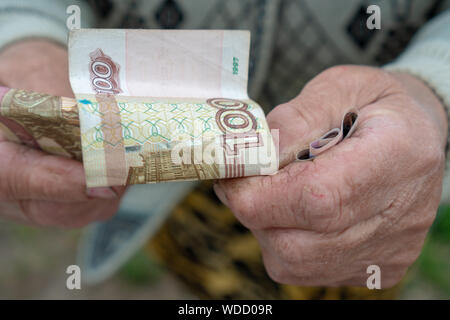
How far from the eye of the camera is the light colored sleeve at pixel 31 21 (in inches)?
39.9

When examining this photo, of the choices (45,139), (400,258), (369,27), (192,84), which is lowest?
(400,258)

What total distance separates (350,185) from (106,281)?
2091 mm

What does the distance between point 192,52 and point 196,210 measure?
0.81 m

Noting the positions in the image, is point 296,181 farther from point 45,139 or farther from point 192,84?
point 45,139

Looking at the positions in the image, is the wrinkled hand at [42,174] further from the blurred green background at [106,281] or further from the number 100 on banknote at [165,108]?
the blurred green background at [106,281]

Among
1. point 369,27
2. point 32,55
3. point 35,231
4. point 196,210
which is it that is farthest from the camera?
point 35,231

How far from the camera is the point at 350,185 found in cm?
72

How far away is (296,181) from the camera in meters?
0.73

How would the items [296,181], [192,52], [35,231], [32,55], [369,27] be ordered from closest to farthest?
[296,181] < [192,52] < [32,55] < [369,27] < [35,231]

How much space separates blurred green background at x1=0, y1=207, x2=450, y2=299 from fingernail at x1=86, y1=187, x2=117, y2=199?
1.49 metres

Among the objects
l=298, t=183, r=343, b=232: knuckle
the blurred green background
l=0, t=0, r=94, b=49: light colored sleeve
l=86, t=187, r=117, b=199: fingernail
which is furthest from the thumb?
the blurred green background

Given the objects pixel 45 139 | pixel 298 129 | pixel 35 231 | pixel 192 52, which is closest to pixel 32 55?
pixel 45 139

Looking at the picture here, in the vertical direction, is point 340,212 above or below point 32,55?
Result: below

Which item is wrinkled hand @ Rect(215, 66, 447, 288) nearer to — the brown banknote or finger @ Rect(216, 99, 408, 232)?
finger @ Rect(216, 99, 408, 232)
